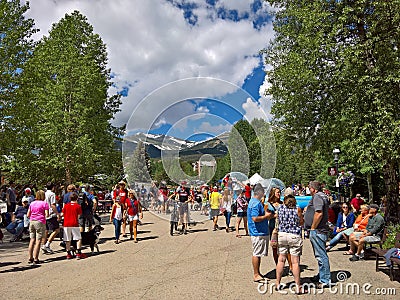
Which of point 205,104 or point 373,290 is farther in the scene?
point 205,104

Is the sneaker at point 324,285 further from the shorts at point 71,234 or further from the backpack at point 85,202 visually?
the backpack at point 85,202

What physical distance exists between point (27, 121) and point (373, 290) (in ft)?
53.8

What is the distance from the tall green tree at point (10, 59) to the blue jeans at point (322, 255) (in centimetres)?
1513

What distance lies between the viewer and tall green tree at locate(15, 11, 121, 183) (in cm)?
2056

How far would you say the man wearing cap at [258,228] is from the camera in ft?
22.3

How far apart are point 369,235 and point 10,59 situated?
52.7 ft

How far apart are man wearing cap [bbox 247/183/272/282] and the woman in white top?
24.9ft

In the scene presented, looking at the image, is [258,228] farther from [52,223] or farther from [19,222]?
[19,222]

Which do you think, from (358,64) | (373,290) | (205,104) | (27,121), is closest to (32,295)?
(373,290)

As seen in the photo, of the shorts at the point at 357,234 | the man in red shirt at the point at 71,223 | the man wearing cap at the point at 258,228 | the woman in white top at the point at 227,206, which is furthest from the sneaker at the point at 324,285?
the woman in white top at the point at 227,206

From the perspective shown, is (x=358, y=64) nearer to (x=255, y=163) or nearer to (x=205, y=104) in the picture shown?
(x=205, y=104)

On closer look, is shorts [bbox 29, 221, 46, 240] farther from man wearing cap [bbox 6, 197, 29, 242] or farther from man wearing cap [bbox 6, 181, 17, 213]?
man wearing cap [bbox 6, 181, 17, 213]

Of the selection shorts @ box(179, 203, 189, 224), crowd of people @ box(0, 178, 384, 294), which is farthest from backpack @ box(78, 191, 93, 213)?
shorts @ box(179, 203, 189, 224)

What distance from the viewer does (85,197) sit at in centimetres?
1255
